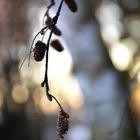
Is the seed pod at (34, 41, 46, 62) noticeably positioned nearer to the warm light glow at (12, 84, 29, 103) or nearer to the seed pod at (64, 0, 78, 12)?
the seed pod at (64, 0, 78, 12)

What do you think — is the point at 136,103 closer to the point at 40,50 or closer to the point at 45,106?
the point at 45,106

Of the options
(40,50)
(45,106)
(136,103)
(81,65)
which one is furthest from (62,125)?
(45,106)

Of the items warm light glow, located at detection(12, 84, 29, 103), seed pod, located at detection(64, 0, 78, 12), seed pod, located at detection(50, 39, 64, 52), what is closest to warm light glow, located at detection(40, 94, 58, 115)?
warm light glow, located at detection(12, 84, 29, 103)

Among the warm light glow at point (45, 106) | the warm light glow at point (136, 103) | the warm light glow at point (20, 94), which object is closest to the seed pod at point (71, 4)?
the warm light glow at point (136, 103)

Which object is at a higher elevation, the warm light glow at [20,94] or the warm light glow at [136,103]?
the warm light glow at [20,94]

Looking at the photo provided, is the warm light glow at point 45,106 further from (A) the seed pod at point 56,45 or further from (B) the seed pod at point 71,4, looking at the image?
(B) the seed pod at point 71,4

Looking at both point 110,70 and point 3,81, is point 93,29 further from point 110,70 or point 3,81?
point 3,81

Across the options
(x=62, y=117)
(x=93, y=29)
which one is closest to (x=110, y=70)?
(x=93, y=29)
